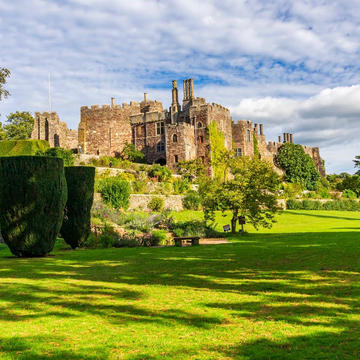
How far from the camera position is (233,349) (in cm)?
468

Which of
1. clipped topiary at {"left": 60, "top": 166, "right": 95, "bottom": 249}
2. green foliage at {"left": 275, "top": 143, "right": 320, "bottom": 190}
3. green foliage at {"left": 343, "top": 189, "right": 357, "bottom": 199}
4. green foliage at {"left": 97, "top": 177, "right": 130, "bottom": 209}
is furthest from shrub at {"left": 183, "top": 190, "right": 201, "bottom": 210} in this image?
green foliage at {"left": 275, "top": 143, "right": 320, "bottom": 190}

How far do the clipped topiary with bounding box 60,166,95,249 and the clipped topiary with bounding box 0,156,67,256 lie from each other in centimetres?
292

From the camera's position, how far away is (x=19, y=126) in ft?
201

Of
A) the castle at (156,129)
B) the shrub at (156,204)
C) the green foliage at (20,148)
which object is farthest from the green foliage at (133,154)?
the shrub at (156,204)

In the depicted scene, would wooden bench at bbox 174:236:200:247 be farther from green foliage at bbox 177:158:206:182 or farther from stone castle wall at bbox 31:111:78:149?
stone castle wall at bbox 31:111:78:149

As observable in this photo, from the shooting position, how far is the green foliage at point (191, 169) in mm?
42188

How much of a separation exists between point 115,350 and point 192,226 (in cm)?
1832

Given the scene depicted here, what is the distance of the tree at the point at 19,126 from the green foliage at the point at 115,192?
115 ft

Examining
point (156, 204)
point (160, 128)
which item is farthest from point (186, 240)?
point (160, 128)

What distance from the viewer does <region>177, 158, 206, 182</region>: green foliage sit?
42188 mm

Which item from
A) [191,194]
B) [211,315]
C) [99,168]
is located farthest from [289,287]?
[99,168]

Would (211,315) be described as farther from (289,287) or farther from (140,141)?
(140,141)

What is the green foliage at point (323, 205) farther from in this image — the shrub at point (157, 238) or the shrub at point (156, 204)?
Result: the shrub at point (157, 238)

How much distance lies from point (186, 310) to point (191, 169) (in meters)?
36.9
